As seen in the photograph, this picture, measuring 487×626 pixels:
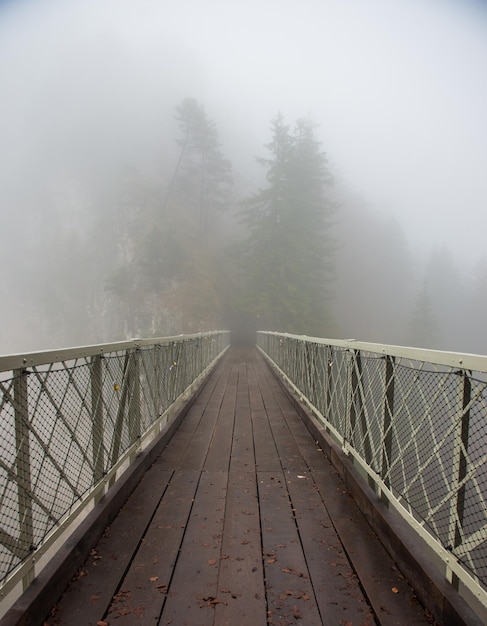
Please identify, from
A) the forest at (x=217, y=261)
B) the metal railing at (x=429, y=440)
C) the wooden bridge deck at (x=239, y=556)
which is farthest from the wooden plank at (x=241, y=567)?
the forest at (x=217, y=261)

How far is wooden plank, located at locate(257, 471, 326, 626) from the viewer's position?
1822 millimetres

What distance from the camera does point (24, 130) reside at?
64.2 metres

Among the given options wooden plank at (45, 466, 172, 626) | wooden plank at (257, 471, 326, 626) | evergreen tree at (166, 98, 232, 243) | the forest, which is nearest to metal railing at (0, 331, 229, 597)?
wooden plank at (45, 466, 172, 626)

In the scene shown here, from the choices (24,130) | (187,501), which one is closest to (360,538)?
(187,501)

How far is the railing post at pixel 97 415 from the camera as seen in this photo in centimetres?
258

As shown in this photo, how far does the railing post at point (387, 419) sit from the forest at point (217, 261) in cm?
2330

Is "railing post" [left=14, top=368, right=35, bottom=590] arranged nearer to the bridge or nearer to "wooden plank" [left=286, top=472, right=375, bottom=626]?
the bridge

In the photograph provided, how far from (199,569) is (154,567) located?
25 centimetres

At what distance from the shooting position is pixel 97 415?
2.64 metres

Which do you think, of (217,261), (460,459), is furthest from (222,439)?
(217,261)

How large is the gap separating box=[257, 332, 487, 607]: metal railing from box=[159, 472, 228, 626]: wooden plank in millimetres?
1085

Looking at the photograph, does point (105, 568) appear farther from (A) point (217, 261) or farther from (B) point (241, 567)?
(A) point (217, 261)

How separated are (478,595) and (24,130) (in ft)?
258

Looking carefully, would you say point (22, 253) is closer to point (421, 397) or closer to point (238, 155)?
point (238, 155)
